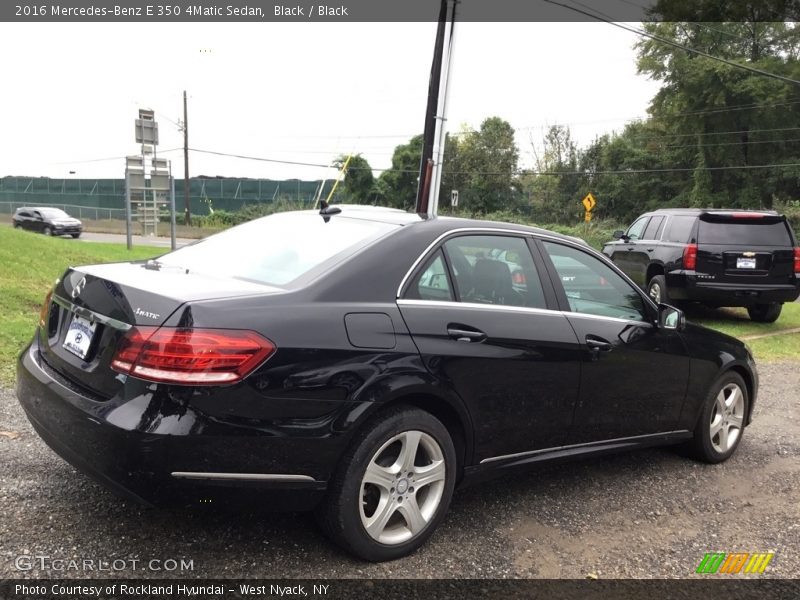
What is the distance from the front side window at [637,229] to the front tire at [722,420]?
24.6 feet

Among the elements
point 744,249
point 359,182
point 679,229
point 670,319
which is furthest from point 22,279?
point 359,182

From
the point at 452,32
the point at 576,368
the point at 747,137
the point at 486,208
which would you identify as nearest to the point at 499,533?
the point at 576,368

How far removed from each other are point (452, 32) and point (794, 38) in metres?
34.4

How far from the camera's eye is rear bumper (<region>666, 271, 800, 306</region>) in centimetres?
1004

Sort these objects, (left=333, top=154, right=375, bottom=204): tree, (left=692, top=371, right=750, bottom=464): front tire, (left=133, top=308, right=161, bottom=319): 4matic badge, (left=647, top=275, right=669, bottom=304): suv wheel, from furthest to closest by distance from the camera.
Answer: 1. (left=333, top=154, right=375, bottom=204): tree
2. (left=647, top=275, right=669, bottom=304): suv wheel
3. (left=692, top=371, right=750, bottom=464): front tire
4. (left=133, top=308, right=161, bottom=319): 4matic badge

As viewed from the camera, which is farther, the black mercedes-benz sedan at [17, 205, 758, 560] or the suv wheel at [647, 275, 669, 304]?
the suv wheel at [647, 275, 669, 304]

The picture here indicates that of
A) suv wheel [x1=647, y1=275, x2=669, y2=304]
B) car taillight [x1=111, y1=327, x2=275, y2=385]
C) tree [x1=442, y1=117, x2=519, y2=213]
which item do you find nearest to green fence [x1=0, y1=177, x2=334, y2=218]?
tree [x1=442, y1=117, x2=519, y2=213]

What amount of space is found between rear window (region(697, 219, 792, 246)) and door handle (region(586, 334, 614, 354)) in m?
7.14

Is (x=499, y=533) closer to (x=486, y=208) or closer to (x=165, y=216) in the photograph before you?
(x=165, y=216)

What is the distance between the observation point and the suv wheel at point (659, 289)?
10.6 m

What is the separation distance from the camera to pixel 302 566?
9.72ft

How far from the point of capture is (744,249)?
10.1m

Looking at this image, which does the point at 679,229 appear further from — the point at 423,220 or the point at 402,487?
the point at 402,487

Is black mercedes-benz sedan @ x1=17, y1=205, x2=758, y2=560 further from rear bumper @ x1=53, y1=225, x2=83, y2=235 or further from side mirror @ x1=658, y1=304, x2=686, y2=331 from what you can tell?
rear bumper @ x1=53, y1=225, x2=83, y2=235
